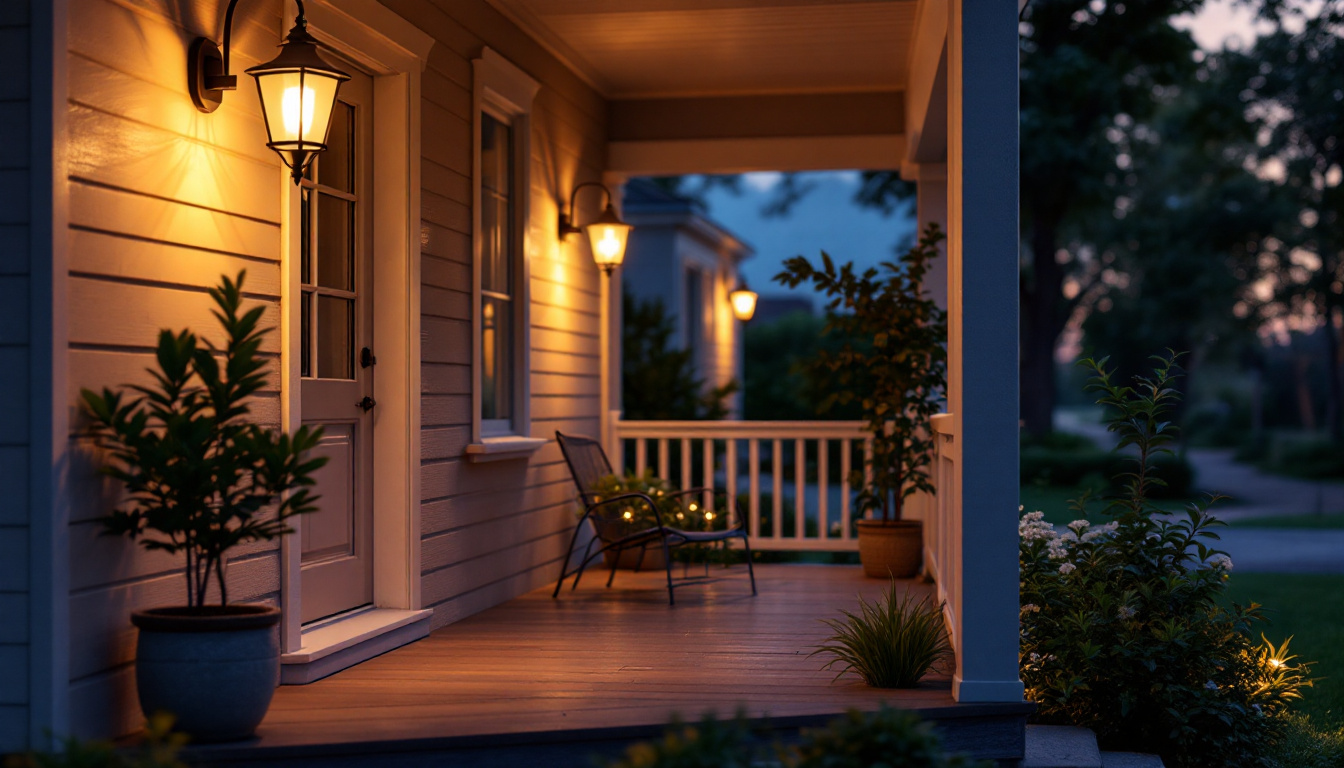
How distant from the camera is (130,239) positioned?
3.24 m

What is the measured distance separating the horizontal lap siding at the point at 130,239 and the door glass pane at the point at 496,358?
2.02 m

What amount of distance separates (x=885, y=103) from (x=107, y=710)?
5743 mm

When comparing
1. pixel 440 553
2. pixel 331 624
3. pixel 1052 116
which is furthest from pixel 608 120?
pixel 1052 116

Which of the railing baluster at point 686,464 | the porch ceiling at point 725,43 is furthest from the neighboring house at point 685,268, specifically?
the porch ceiling at point 725,43

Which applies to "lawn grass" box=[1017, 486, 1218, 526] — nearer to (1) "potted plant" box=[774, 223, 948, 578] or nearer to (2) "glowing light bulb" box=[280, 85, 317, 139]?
(1) "potted plant" box=[774, 223, 948, 578]

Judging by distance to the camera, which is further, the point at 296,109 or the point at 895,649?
the point at 895,649

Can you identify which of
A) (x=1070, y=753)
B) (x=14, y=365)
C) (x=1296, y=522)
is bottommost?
(x=1296, y=522)

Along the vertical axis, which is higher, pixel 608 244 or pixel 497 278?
pixel 608 244

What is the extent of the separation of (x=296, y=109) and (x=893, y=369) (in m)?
3.77

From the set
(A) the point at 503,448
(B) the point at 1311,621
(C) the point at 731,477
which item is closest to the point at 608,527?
(A) the point at 503,448

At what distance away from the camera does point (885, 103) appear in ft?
24.8

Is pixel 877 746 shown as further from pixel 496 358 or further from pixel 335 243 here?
pixel 496 358

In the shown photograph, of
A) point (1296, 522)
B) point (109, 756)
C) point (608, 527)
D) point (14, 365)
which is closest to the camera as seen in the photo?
point (109, 756)

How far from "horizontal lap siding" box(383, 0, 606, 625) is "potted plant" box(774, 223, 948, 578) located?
1.29 m
